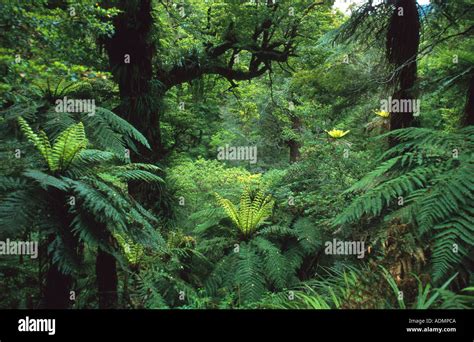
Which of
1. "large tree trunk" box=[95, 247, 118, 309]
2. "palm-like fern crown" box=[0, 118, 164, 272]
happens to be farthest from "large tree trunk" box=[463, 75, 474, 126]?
"large tree trunk" box=[95, 247, 118, 309]

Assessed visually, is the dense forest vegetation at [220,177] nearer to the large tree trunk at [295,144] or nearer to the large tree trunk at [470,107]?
the large tree trunk at [470,107]

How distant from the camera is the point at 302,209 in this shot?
5633 mm

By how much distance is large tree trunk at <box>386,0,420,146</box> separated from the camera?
3.75 metres

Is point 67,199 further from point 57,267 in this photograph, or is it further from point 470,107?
point 470,107

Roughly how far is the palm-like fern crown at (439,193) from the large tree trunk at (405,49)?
2.38ft

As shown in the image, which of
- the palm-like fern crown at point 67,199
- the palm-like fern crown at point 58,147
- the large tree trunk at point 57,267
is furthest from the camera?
the palm-like fern crown at point 58,147

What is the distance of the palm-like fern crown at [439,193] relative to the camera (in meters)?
2.26

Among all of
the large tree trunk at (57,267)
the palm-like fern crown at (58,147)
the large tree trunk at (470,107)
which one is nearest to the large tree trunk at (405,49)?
the large tree trunk at (470,107)

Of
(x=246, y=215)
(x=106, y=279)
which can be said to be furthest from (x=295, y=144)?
(x=106, y=279)

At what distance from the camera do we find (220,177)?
306 inches

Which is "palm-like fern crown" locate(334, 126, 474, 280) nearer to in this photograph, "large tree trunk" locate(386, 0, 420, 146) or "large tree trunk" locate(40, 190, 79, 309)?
"large tree trunk" locate(386, 0, 420, 146)

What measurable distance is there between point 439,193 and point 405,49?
202 centimetres
